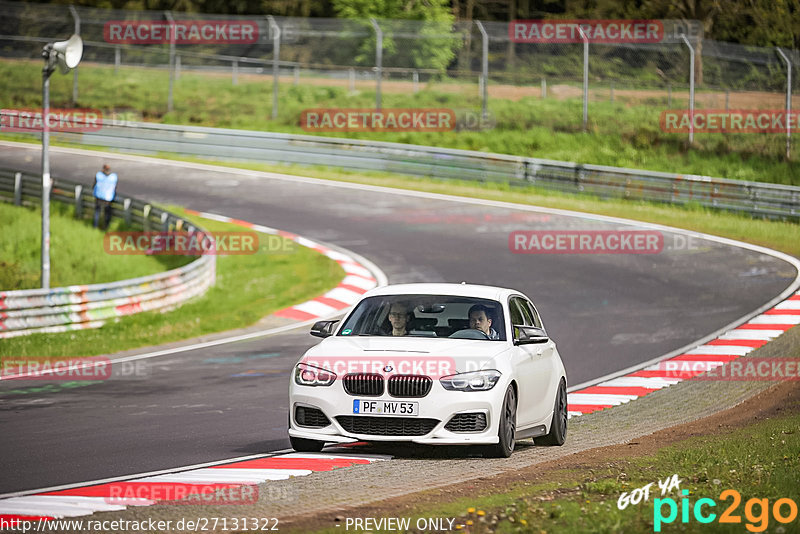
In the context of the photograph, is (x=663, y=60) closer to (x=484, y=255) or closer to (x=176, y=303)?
(x=484, y=255)

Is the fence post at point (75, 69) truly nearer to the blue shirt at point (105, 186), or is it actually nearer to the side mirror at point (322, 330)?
the blue shirt at point (105, 186)

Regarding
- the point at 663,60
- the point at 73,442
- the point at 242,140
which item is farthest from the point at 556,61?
the point at 73,442

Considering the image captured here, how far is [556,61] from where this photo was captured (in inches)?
1499

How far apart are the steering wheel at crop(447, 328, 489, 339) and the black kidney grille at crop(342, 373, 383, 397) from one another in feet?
3.37

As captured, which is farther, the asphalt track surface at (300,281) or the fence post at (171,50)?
the fence post at (171,50)

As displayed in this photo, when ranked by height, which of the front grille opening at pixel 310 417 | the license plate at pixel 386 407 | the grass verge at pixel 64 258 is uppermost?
the license plate at pixel 386 407

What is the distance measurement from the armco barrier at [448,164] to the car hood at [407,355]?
864 inches

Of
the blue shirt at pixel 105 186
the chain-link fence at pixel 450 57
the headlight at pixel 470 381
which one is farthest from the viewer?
the chain-link fence at pixel 450 57

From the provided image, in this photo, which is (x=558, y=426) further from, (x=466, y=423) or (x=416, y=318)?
(x=466, y=423)

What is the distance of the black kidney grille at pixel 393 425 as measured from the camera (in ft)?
31.1

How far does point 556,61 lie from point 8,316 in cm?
2327

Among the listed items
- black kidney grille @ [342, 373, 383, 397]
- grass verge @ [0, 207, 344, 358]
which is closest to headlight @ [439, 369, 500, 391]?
black kidney grille @ [342, 373, 383, 397]

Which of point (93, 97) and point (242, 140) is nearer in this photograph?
point (242, 140)

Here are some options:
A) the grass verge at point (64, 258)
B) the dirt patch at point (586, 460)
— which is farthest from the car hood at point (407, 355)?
the grass verge at point (64, 258)
